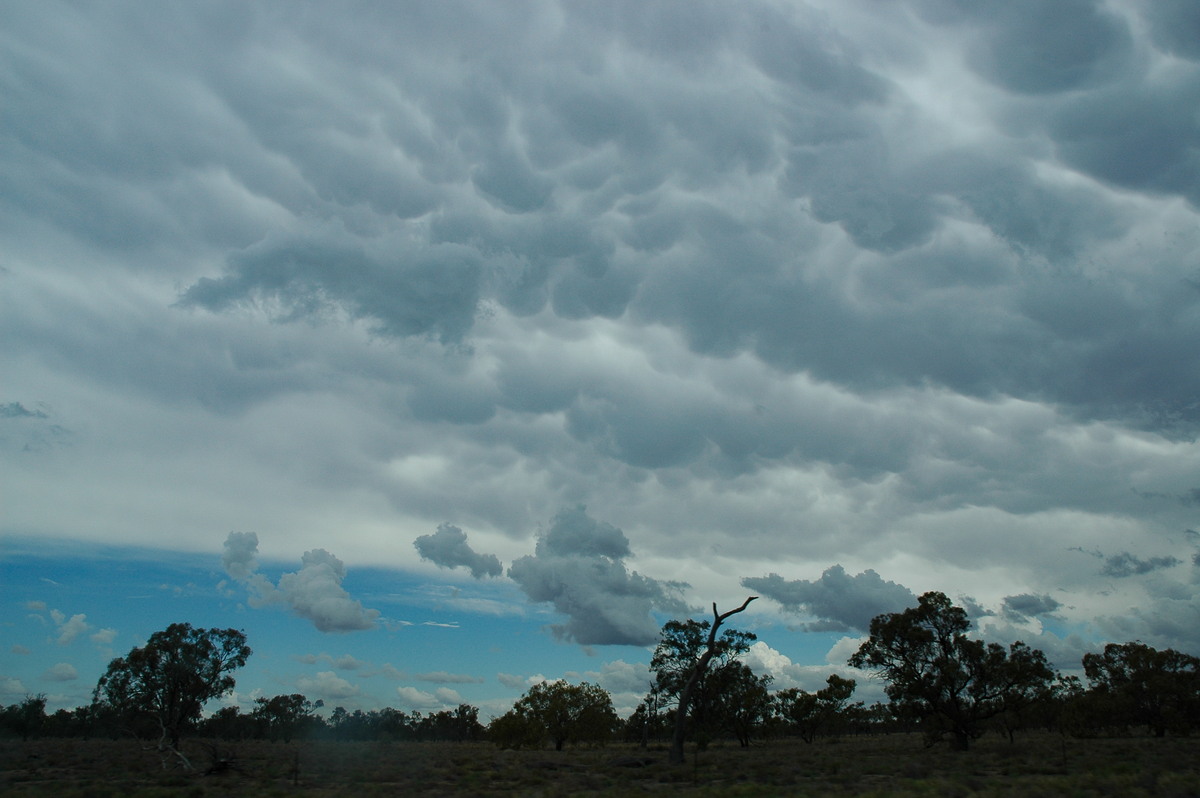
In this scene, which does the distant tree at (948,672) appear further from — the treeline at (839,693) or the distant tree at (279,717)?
the distant tree at (279,717)

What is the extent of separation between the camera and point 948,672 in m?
47.2

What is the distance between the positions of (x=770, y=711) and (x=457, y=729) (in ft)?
378

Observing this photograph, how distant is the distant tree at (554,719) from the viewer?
251ft

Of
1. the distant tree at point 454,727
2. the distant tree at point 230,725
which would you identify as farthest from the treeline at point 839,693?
the distant tree at point 454,727

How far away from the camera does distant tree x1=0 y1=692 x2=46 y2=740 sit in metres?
119

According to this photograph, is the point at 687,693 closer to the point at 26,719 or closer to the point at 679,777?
the point at 679,777

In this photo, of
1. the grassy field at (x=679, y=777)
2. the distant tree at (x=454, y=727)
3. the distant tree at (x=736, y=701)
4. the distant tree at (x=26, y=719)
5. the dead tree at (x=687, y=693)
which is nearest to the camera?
the grassy field at (x=679, y=777)

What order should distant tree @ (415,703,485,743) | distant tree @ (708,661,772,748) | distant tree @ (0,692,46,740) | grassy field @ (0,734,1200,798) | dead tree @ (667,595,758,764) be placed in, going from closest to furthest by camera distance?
grassy field @ (0,734,1200,798) < dead tree @ (667,595,758,764) < distant tree @ (708,661,772,748) < distant tree @ (0,692,46,740) < distant tree @ (415,703,485,743)

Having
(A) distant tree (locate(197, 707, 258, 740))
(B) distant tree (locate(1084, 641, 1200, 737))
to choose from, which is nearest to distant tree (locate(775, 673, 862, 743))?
(B) distant tree (locate(1084, 641, 1200, 737))

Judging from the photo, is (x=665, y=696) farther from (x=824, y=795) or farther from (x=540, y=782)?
(x=824, y=795)

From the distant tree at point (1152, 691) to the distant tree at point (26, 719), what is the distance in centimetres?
15050

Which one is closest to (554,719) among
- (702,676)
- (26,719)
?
(702,676)

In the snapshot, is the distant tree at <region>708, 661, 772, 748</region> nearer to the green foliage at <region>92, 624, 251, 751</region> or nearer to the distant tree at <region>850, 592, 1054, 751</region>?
the distant tree at <region>850, 592, 1054, 751</region>

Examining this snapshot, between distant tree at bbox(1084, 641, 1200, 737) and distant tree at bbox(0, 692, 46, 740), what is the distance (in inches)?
5925
